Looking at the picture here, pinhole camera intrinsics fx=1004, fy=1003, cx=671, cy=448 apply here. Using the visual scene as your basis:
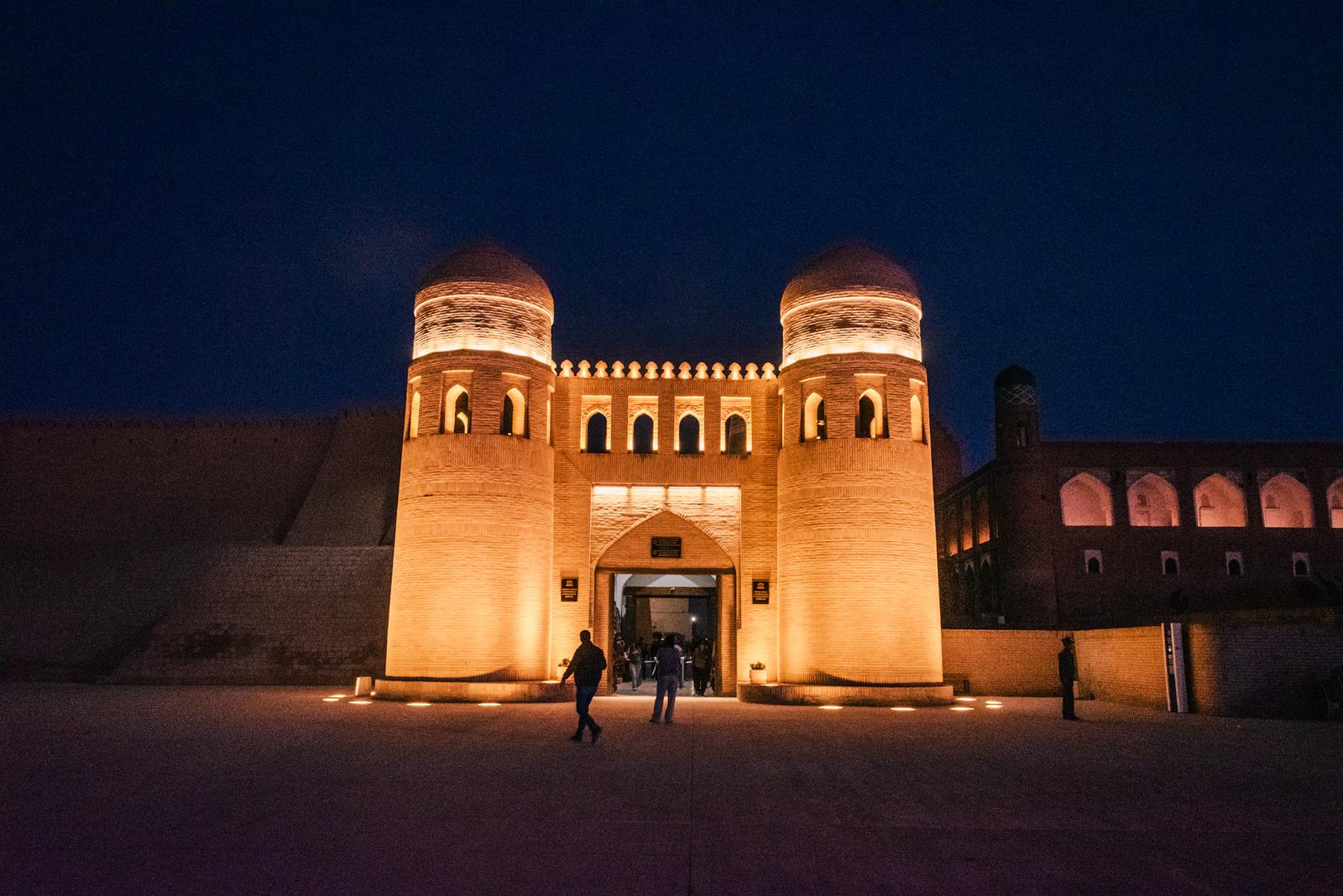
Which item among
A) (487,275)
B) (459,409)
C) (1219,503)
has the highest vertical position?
(487,275)

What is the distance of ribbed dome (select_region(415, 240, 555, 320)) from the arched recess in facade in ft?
16.1

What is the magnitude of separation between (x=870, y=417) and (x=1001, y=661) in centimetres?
549

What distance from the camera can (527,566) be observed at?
59.9 ft

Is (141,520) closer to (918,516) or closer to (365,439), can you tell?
(365,439)

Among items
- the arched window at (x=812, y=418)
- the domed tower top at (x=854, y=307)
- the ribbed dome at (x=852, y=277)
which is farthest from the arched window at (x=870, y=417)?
the ribbed dome at (x=852, y=277)

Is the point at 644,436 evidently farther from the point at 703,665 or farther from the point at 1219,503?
the point at 1219,503

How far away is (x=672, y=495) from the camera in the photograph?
778 inches

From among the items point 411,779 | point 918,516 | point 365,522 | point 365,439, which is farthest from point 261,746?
point 365,439

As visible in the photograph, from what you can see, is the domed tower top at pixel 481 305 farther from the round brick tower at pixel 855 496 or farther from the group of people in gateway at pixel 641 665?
the group of people in gateway at pixel 641 665

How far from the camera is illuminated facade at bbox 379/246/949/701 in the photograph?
701 inches

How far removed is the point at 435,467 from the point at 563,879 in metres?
13.9

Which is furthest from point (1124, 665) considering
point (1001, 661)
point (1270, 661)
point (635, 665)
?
point (635, 665)

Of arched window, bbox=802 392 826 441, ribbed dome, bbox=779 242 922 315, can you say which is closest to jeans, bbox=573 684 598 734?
arched window, bbox=802 392 826 441

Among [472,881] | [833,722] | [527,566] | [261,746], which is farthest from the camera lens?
[527,566]
